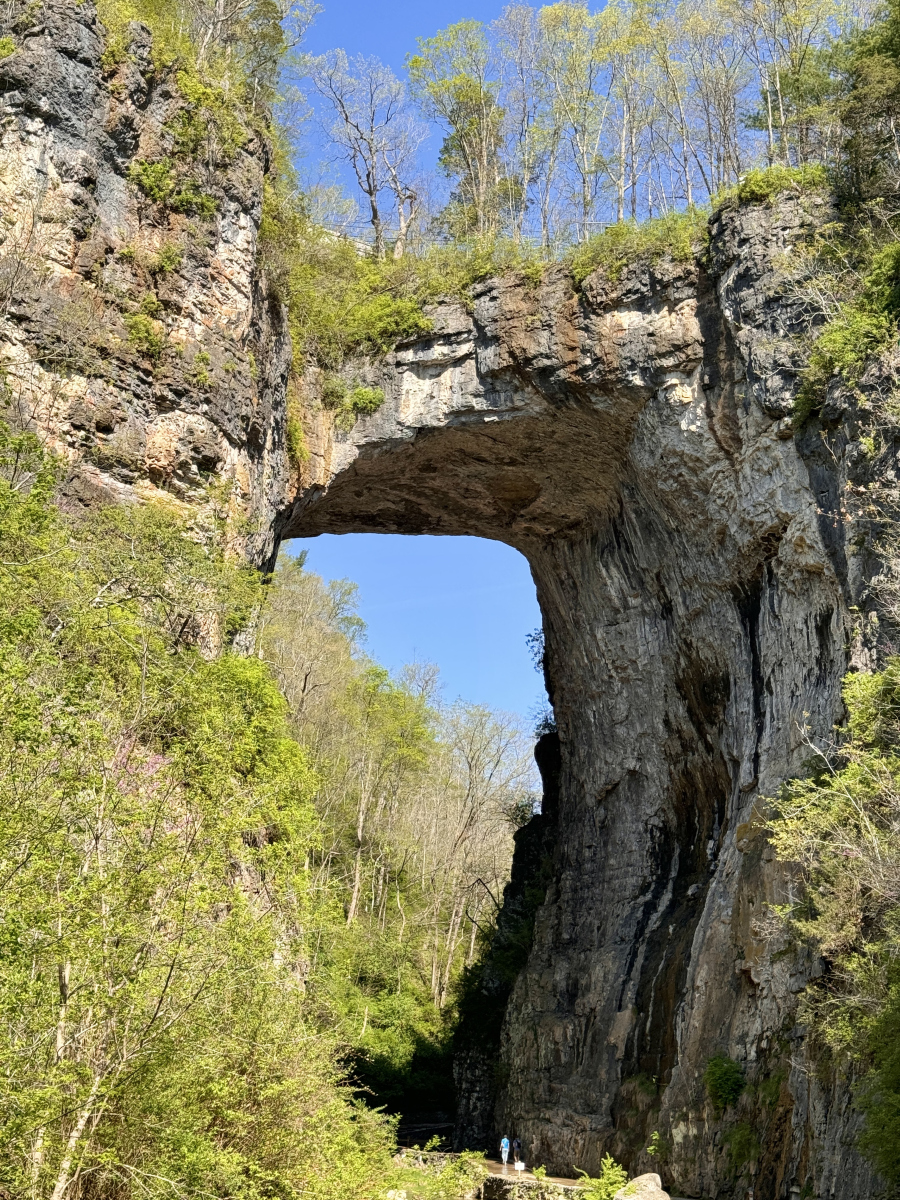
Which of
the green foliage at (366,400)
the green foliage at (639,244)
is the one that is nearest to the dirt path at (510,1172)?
the green foliage at (366,400)

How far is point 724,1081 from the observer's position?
1490 centimetres

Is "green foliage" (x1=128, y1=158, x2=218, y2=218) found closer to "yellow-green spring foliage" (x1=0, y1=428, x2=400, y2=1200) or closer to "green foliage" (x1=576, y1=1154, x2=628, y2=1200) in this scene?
"yellow-green spring foliage" (x1=0, y1=428, x2=400, y2=1200)

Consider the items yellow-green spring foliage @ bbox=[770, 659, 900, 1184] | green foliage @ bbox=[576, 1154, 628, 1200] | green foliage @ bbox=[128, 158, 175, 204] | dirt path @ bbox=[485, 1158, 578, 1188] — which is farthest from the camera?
dirt path @ bbox=[485, 1158, 578, 1188]

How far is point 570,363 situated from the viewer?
2027 centimetres

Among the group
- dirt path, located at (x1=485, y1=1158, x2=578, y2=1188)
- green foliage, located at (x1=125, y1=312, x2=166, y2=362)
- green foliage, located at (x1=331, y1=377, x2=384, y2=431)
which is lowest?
dirt path, located at (x1=485, y1=1158, x2=578, y2=1188)

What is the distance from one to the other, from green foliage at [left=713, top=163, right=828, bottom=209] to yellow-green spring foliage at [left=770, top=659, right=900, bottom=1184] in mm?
9312

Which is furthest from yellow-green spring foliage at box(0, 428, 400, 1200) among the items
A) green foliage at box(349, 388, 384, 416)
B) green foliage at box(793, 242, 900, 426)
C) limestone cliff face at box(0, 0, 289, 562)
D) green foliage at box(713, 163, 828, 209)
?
green foliage at box(713, 163, 828, 209)

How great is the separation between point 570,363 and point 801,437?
199 inches

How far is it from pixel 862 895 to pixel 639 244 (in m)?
13.0

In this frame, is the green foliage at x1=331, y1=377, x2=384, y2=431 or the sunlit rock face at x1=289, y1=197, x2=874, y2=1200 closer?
the sunlit rock face at x1=289, y1=197, x2=874, y2=1200

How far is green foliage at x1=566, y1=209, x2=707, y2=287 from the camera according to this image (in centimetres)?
1969

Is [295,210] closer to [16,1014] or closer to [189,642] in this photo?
[189,642]

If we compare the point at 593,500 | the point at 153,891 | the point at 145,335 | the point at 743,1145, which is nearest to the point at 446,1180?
the point at 743,1145

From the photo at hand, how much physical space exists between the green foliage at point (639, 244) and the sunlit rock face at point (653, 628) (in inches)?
12.3
